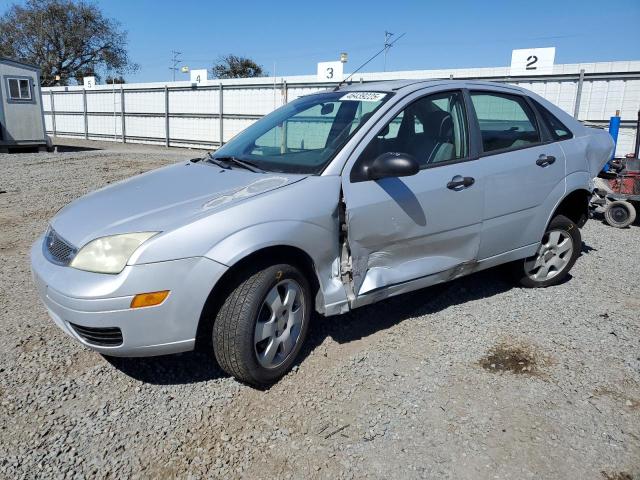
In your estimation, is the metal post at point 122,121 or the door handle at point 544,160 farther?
the metal post at point 122,121

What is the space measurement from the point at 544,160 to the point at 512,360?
175cm

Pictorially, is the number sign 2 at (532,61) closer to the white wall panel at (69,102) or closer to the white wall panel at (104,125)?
the white wall panel at (104,125)

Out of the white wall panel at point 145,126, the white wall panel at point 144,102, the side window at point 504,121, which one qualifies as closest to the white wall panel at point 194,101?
the white wall panel at point 144,102

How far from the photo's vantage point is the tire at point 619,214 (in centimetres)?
725

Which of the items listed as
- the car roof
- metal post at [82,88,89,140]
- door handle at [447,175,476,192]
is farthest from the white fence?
door handle at [447,175,476,192]

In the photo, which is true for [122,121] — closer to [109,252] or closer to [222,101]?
[222,101]

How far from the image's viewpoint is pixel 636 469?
7.56ft

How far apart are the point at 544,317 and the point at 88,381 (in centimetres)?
335

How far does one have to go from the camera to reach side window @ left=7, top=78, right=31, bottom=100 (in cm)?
1677

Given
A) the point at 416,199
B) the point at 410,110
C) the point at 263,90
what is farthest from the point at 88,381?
the point at 263,90

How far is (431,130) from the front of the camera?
3.66m

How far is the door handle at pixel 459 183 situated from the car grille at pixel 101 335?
231 cm

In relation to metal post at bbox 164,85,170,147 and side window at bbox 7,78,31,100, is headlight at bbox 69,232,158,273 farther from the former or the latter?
metal post at bbox 164,85,170,147

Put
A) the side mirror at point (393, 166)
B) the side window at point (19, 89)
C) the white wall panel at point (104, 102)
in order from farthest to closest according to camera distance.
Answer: the white wall panel at point (104, 102) → the side window at point (19, 89) → the side mirror at point (393, 166)
